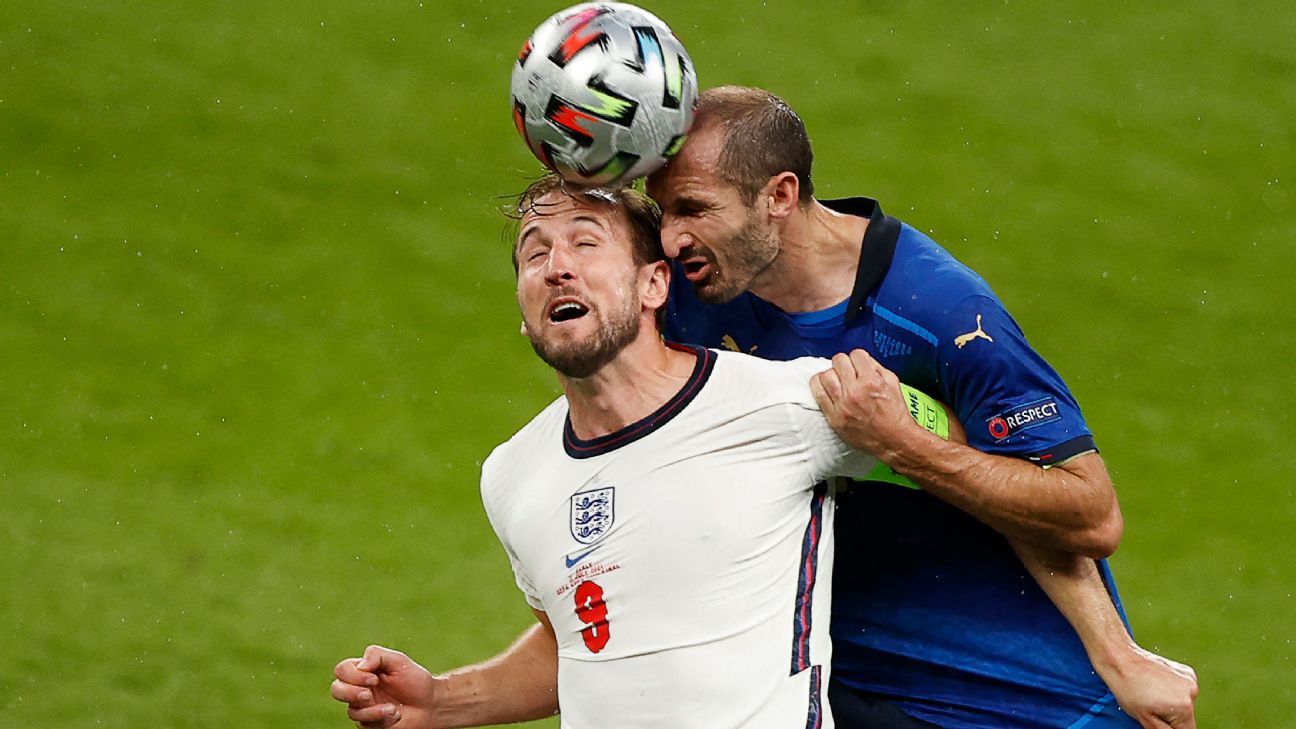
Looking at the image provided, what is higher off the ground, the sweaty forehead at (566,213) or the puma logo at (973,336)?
the sweaty forehead at (566,213)

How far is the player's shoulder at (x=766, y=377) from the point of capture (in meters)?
3.99

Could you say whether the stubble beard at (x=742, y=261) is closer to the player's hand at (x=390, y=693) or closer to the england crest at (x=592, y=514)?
the england crest at (x=592, y=514)

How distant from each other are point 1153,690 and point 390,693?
1.80m

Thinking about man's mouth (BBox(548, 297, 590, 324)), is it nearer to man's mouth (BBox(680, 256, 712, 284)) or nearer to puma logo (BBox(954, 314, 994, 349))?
man's mouth (BBox(680, 256, 712, 284))

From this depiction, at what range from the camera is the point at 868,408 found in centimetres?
384

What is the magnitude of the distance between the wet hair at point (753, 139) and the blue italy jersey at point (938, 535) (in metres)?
0.22

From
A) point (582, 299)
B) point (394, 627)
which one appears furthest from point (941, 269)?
point (394, 627)

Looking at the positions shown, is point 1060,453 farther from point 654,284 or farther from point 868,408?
point 654,284

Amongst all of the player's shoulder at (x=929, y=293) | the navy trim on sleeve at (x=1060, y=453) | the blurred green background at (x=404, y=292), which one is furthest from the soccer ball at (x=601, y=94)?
the blurred green background at (x=404, y=292)

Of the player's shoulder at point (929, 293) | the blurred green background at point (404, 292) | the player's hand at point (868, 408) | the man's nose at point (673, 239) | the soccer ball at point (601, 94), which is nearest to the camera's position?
the player's hand at point (868, 408)

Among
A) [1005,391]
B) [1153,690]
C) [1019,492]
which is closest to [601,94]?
[1005,391]

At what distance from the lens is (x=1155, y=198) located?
30.2 ft

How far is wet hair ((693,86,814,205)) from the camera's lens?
4.29 meters

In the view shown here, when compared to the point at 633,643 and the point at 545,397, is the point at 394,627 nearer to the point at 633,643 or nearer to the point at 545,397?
the point at 545,397
